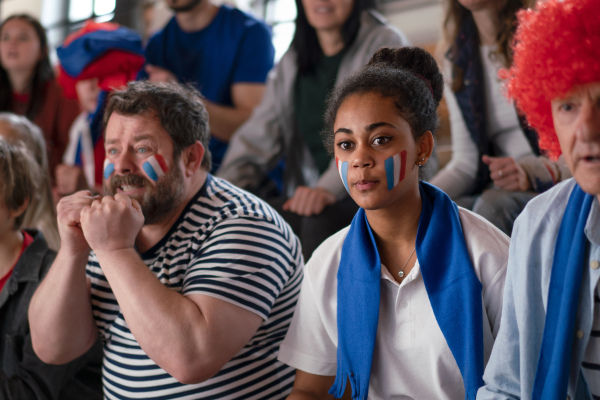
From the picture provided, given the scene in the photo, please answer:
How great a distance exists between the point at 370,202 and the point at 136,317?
1.91 ft

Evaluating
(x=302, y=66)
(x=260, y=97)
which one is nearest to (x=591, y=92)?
(x=302, y=66)

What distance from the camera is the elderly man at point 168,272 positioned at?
1530mm

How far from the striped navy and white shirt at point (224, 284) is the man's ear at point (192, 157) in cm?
6

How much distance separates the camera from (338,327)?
1.49m

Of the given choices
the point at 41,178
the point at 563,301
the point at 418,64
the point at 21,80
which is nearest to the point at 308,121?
the point at 41,178

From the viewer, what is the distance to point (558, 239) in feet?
3.83

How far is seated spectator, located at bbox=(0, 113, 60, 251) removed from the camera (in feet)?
7.77

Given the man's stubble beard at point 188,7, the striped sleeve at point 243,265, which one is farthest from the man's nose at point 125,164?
the man's stubble beard at point 188,7

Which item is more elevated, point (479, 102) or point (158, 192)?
point (479, 102)

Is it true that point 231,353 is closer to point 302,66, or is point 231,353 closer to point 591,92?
point 591,92

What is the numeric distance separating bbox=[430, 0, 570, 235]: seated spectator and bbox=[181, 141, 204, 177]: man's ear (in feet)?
2.60

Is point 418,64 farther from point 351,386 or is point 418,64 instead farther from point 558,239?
point 351,386

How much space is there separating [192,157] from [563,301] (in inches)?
42.7

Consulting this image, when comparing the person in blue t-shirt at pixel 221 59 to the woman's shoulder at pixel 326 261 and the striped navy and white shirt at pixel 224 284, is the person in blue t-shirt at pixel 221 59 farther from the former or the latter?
the woman's shoulder at pixel 326 261
